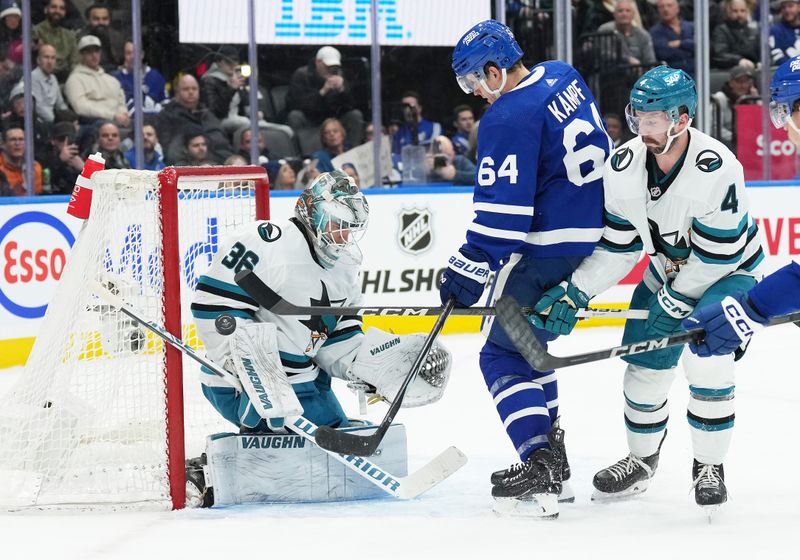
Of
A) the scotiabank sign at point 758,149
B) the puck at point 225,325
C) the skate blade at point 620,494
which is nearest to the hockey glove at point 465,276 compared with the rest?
the puck at point 225,325

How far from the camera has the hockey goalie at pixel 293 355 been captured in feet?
8.98

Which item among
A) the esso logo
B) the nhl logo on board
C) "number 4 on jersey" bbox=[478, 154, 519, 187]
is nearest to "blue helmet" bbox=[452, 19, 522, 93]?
"number 4 on jersey" bbox=[478, 154, 519, 187]

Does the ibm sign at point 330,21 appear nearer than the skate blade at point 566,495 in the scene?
No

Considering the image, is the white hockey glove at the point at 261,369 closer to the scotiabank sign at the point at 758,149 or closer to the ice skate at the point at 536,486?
the ice skate at the point at 536,486

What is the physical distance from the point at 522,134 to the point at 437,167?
3.53 meters

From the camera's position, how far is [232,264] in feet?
9.04

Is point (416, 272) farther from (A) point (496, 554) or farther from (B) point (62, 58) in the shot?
(A) point (496, 554)

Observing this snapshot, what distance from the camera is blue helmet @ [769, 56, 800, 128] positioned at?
8.09 feet

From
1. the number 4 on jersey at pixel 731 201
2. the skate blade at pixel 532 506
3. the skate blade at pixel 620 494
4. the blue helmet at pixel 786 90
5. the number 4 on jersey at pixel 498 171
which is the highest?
A: the blue helmet at pixel 786 90

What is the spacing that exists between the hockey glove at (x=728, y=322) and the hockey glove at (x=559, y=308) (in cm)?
31

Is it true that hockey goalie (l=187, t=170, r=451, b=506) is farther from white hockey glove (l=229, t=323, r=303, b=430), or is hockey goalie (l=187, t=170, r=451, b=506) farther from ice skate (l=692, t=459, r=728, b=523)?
ice skate (l=692, t=459, r=728, b=523)

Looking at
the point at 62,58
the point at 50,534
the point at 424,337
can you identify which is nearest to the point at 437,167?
the point at 62,58

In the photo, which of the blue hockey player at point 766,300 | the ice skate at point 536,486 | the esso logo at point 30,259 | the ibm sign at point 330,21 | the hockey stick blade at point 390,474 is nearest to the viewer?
the blue hockey player at point 766,300

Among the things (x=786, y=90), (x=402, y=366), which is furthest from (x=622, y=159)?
(x=402, y=366)
